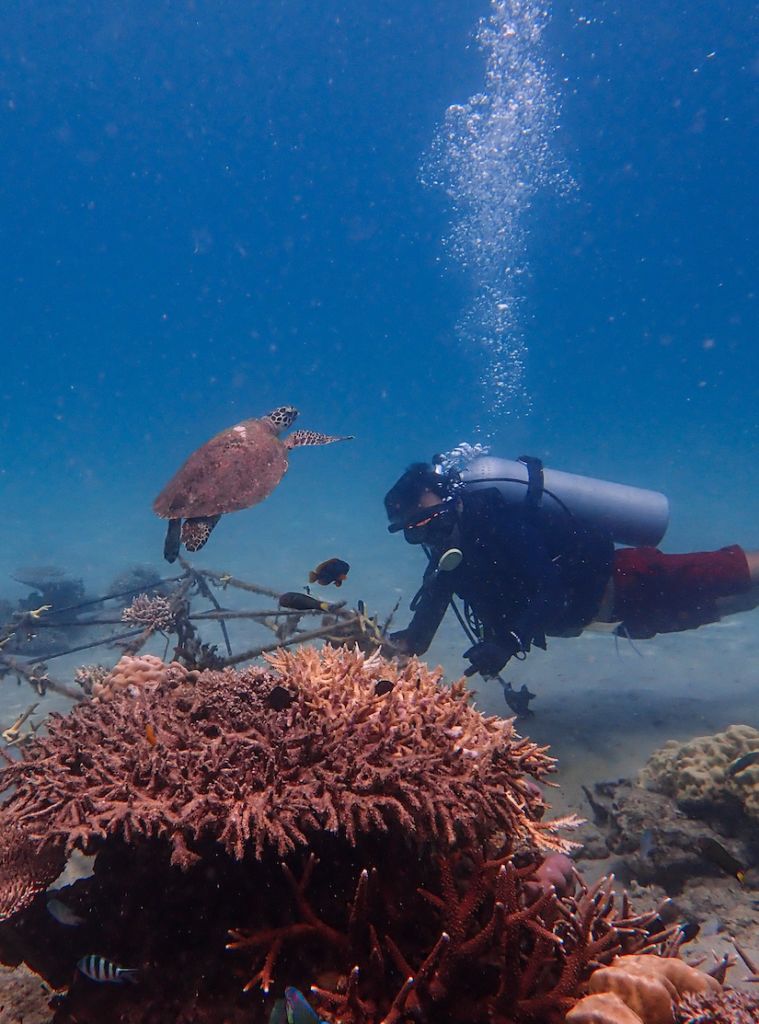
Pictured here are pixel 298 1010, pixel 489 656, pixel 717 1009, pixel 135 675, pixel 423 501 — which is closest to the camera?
pixel 298 1010

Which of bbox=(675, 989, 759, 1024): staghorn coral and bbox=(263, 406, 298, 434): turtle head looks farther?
bbox=(263, 406, 298, 434): turtle head

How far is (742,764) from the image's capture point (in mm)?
5160

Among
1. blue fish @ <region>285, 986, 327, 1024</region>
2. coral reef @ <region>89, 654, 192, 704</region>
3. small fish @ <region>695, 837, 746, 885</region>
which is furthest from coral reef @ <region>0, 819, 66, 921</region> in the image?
small fish @ <region>695, 837, 746, 885</region>

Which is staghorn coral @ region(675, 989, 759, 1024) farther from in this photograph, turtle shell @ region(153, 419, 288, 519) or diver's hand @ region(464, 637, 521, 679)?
turtle shell @ region(153, 419, 288, 519)

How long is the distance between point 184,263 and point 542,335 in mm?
69404

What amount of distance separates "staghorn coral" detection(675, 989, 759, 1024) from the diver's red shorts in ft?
19.9

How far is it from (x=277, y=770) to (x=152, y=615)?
5.31m

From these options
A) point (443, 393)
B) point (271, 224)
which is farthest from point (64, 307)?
point (443, 393)

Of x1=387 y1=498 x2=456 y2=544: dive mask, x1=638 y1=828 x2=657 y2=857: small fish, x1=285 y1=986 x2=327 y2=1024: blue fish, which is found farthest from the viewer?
x1=387 y1=498 x2=456 y2=544: dive mask

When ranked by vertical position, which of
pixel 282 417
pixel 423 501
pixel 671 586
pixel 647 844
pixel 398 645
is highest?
pixel 282 417

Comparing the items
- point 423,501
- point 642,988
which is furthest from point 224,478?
point 642,988

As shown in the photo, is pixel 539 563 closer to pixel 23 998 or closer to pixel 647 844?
pixel 647 844

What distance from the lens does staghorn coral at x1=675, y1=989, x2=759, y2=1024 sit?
202 cm

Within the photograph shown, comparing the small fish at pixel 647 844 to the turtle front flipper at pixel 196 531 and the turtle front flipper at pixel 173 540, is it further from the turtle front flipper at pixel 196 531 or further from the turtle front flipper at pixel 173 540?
the turtle front flipper at pixel 173 540
